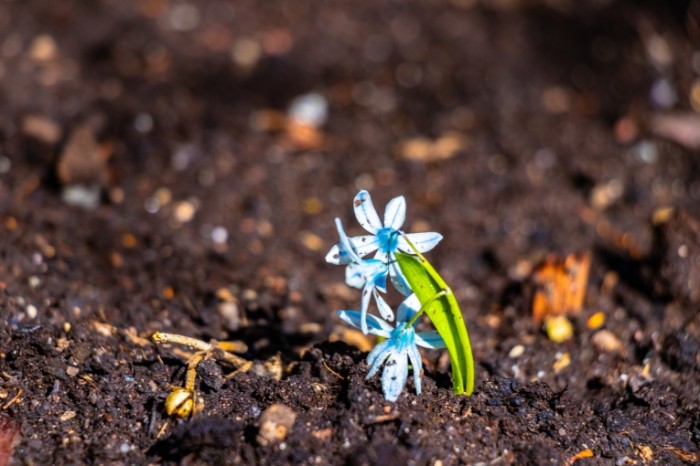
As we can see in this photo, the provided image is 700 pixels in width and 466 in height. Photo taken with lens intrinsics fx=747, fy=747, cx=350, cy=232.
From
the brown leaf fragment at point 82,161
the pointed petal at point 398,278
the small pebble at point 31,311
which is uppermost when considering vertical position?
the pointed petal at point 398,278

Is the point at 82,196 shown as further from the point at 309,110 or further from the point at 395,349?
the point at 395,349

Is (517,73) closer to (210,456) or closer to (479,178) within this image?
(479,178)

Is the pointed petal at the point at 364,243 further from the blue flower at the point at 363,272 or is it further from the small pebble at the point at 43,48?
the small pebble at the point at 43,48

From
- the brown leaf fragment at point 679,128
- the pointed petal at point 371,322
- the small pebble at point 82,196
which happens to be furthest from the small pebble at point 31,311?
the brown leaf fragment at point 679,128

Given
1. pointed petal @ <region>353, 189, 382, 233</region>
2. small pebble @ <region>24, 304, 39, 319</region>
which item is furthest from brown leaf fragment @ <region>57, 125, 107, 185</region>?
pointed petal @ <region>353, 189, 382, 233</region>

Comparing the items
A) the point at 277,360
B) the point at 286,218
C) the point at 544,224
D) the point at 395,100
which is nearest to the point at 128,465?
the point at 277,360

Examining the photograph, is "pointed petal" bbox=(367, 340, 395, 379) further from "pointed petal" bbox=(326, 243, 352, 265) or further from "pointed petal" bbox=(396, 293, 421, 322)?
"pointed petal" bbox=(326, 243, 352, 265)
